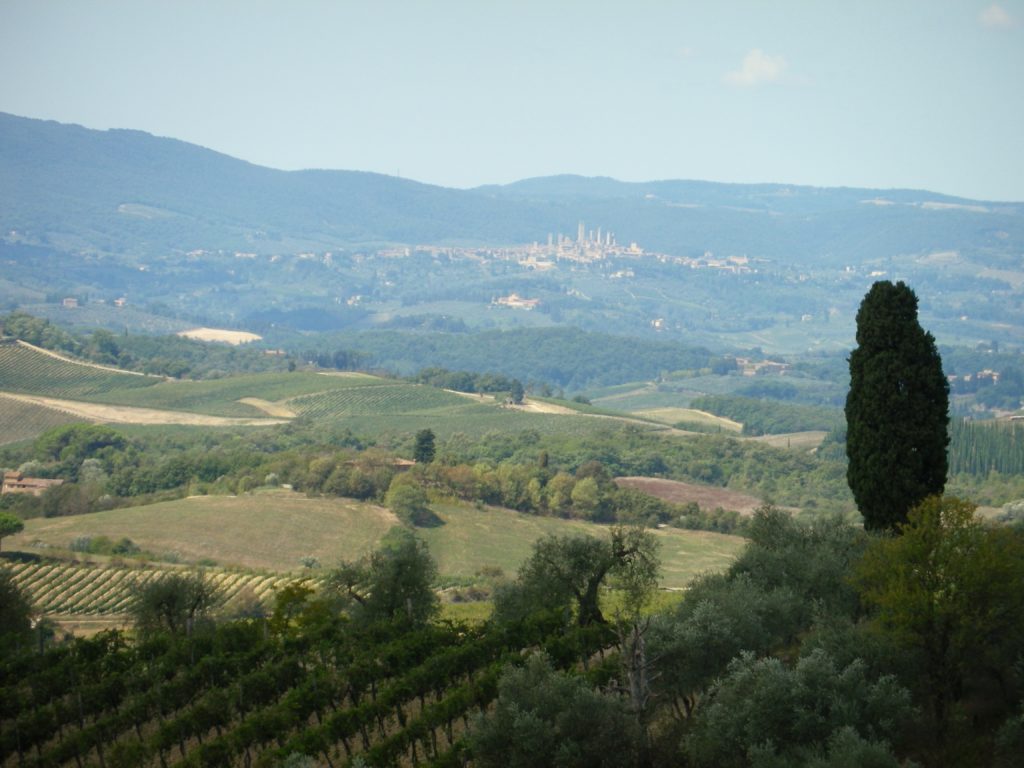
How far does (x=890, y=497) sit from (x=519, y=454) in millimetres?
92749

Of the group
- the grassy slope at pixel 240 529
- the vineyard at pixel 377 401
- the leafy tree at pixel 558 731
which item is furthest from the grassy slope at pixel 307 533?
the vineyard at pixel 377 401

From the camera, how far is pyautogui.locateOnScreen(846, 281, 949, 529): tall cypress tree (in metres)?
36.2

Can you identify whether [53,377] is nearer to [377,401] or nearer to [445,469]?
[377,401]

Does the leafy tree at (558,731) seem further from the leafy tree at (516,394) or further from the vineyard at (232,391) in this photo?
the leafy tree at (516,394)

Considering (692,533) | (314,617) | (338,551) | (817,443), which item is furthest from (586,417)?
(314,617)

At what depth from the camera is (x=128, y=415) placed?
510ft

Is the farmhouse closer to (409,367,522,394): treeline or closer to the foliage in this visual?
(409,367,522,394): treeline

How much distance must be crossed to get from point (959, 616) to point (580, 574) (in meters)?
16.1

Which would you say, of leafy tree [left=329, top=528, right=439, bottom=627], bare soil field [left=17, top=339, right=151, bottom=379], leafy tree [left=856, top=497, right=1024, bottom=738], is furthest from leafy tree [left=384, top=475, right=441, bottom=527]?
bare soil field [left=17, top=339, right=151, bottom=379]

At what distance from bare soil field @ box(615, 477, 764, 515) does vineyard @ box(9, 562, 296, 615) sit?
43.6 metres

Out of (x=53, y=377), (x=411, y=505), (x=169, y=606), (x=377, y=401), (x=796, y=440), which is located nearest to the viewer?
(x=169, y=606)

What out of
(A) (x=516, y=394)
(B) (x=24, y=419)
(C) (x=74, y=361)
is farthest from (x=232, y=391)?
(A) (x=516, y=394)

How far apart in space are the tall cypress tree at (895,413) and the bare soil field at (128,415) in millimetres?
123576

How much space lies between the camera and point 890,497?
36469mm
